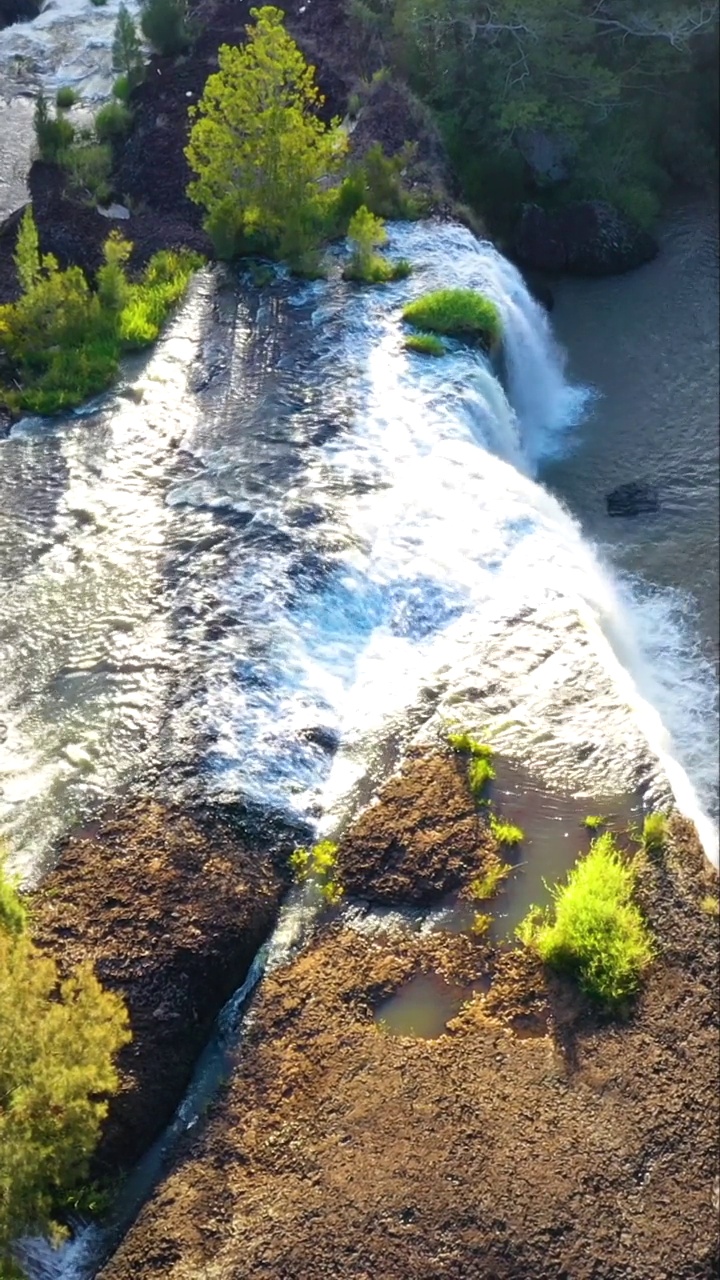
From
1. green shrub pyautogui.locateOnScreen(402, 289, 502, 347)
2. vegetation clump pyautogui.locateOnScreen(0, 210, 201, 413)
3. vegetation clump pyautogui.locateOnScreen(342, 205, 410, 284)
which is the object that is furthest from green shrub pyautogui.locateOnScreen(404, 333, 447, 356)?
vegetation clump pyautogui.locateOnScreen(0, 210, 201, 413)

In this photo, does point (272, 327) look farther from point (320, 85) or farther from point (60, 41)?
point (60, 41)

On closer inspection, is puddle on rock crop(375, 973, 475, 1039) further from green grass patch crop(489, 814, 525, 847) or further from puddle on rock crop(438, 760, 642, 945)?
green grass patch crop(489, 814, 525, 847)

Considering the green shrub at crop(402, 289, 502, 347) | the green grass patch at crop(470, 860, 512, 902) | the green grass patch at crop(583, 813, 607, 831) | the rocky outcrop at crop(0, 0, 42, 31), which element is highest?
the rocky outcrop at crop(0, 0, 42, 31)

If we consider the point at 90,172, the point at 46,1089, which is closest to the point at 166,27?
the point at 90,172

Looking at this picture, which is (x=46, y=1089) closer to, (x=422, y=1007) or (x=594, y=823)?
(x=422, y=1007)

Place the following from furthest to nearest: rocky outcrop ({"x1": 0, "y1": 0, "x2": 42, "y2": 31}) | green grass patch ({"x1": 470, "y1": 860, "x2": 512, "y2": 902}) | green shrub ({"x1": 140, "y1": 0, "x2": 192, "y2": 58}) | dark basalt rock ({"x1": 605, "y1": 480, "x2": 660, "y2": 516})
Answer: rocky outcrop ({"x1": 0, "y1": 0, "x2": 42, "y2": 31})
green shrub ({"x1": 140, "y1": 0, "x2": 192, "y2": 58})
dark basalt rock ({"x1": 605, "y1": 480, "x2": 660, "y2": 516})
green grass patch ({"x1": 470, "y1": 860, "x2": 512, "y2": 902})

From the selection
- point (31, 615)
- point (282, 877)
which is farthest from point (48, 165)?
point (282, 877)
